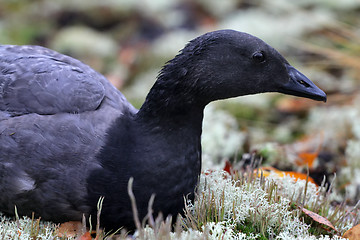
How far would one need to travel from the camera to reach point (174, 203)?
2.61m

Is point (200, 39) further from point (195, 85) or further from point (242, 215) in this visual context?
point (242, 215)

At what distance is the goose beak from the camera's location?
273 cm

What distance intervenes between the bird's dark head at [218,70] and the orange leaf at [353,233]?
75 centimetres

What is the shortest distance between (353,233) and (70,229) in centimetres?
151

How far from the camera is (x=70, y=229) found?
2.57m

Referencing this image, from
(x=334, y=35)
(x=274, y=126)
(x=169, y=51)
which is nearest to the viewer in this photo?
(x=274, y=126)

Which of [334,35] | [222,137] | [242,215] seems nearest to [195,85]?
[242,215]

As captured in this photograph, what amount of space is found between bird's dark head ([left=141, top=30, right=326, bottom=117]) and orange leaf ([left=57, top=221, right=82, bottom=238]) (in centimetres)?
83

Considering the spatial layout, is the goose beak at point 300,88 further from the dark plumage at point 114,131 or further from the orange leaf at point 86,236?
the orange leaf at point 86,236

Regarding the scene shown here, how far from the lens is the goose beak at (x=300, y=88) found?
273cm

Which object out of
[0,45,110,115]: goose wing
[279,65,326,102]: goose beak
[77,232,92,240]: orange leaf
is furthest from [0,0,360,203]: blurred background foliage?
[77,232,92,240]: orange leaf

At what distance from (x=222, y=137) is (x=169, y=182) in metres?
1.79

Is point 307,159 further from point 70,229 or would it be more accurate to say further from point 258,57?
point 70,229

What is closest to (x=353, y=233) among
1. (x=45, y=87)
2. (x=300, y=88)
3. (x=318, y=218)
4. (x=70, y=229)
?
(x=318, y=218)
